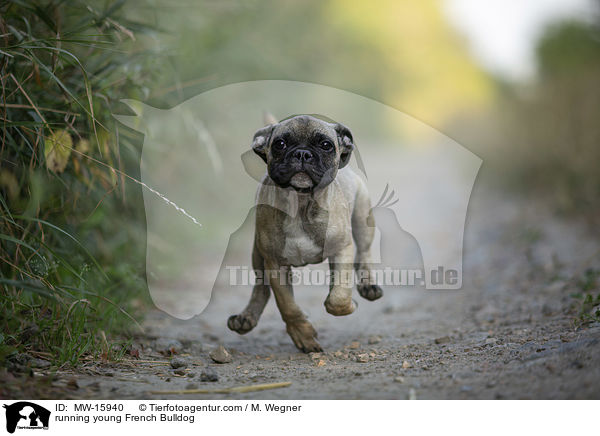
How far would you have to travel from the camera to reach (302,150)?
12.1 ft

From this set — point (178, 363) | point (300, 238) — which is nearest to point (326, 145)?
point (300, 238)

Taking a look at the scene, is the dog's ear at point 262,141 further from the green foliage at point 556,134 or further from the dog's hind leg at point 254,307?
the green foliage at point 556,134

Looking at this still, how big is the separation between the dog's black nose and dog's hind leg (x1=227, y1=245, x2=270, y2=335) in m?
1.10

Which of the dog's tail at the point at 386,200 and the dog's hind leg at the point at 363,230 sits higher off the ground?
the dog's tail at the point at 386,200

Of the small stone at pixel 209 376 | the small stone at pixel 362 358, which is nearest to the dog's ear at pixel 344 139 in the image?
the small stone at pixel 362 358

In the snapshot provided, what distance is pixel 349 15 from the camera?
16.9 metres

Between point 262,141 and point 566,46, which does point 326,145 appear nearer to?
point 262,141

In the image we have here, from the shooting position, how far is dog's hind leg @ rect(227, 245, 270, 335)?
4.34m

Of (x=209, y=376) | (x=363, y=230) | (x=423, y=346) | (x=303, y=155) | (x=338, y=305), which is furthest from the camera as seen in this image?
(x=363, y=230)

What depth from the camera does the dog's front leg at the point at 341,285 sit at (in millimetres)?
3926

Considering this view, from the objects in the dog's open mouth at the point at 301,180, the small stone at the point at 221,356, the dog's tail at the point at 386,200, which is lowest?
the small stone at the point at 221,356

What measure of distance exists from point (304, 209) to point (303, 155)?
1.53ft

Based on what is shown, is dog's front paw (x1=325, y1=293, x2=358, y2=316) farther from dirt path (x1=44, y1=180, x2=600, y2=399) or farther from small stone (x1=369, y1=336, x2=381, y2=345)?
small stone (x1=369, y1=336, x2=381, y2=345)

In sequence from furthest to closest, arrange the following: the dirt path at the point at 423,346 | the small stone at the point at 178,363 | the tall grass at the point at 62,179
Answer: the small stone at the point at 178,363 → the tall grass at the point at 62,179 → the dirt path at the point at 423,346
